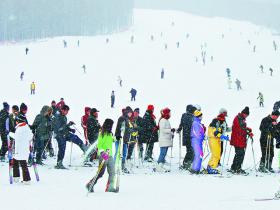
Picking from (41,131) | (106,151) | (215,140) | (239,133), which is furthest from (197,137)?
(41,131)

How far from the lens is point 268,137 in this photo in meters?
13.0

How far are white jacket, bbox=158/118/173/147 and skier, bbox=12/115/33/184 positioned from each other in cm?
372

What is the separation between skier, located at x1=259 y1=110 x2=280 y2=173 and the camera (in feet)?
42.2

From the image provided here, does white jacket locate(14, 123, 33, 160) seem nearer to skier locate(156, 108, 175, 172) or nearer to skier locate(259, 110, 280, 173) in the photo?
skier locate(156, 108, 175, 172)

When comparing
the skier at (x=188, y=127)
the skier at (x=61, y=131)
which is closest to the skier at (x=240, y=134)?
the skier at (x=188, y=127)

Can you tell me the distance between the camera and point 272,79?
163ft

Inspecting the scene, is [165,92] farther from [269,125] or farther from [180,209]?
[180,209]

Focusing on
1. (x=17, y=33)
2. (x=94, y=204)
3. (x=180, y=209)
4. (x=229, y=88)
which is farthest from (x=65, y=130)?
(x=17, y=33)

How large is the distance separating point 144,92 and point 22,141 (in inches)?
1251

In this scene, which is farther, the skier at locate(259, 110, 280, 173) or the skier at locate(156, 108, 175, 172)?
the skier at locate(259, 110, 280, 173)

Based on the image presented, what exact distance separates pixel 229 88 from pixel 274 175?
31.9 m

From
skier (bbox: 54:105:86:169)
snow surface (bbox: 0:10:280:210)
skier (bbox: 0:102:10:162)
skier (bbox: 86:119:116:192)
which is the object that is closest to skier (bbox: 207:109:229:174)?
snow surface (bbox: 0:10:280:210)

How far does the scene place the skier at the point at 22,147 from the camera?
9867mm

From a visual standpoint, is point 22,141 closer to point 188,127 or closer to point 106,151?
point 106,151
